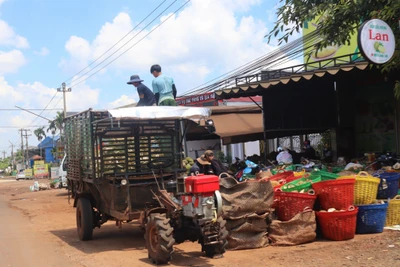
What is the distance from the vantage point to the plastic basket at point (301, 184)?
9273mm

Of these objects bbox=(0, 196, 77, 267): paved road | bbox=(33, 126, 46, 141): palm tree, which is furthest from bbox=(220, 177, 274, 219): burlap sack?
bbox=(33, 126, 46, 141): palm tree

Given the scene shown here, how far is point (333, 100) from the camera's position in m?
15.4

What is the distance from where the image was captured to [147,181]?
30.7 ft

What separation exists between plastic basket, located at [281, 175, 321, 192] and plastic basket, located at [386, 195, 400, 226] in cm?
A: 145

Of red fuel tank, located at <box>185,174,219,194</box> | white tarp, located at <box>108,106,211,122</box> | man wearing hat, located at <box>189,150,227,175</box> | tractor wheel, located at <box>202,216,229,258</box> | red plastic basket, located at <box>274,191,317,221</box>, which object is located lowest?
tractor wheel, located at <box>202,216,229,258</box>

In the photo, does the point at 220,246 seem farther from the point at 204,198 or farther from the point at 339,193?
the point at 339,193

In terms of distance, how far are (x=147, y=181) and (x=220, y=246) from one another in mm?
2321

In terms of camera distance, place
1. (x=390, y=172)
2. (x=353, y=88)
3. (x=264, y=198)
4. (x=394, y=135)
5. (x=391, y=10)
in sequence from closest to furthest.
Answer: (x=391, y=10), (x=264, y=198), (x=390, y=172), (x=394, y=135), (x=353, y=88)

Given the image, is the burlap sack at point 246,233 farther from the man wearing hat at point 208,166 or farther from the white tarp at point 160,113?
the white tarp at point 160,113

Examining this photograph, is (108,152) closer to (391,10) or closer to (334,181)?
(334,181)

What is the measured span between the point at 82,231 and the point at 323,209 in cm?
510

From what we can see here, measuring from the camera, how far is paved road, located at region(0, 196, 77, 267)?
8312 millimetres

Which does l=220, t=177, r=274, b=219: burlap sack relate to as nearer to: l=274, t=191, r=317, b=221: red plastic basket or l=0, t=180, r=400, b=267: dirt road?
l=274, t=191, r=317, b=221: red plastic basket

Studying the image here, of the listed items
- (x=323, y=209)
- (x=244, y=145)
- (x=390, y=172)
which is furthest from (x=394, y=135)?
(x=244, y=145)
